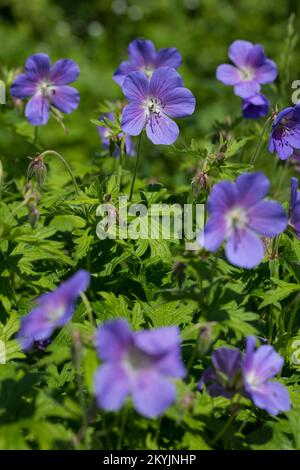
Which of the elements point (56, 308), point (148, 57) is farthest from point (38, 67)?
point (56, 308)

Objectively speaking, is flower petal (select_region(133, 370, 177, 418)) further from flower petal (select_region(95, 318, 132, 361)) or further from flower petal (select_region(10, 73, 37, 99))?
flower petal (select_region(10, 73, 37, 99))

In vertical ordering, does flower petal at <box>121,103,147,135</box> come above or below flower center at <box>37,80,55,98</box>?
below

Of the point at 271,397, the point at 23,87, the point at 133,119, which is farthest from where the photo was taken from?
the point at 23,87

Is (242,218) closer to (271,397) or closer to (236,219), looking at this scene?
(236,219)

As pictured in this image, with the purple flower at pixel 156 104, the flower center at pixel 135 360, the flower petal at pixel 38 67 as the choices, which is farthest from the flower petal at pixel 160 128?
the flower center at pixel 135 360

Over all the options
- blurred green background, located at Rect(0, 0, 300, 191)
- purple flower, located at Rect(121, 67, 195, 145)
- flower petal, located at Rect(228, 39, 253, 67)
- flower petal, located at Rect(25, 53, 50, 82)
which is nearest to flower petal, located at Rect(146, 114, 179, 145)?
purple flower, located at Rect(121, 67, 195, 145)

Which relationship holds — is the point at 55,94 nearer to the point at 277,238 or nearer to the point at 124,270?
the point at 124,270

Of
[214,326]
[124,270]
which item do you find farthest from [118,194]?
[214,326]
